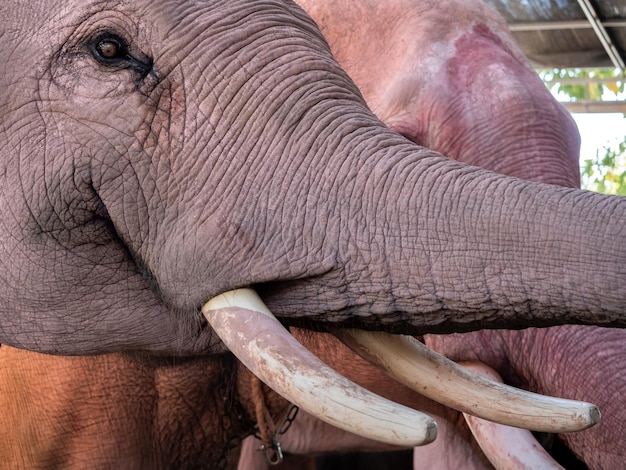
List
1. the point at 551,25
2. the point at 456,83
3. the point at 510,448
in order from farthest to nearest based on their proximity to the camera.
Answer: the point at 551,25
the point at 456,83
the point at 510,448

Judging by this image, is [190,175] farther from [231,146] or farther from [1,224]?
[1,224]

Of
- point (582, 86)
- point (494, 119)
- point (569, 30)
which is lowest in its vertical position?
point (582, 86)

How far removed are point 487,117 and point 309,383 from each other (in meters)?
1.91

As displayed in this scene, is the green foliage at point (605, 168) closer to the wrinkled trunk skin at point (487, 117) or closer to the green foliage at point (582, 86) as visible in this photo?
the green foliage at point (582, 86)

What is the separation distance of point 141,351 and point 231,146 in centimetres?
60

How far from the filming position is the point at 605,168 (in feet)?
36.4

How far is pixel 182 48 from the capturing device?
2.54m

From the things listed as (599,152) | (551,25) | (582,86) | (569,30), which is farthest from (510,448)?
(582,86)

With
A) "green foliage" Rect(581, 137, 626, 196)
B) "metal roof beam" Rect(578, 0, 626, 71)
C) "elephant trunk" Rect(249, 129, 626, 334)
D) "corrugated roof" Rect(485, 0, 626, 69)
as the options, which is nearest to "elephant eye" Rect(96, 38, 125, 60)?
"elephant trunk" Rect(249, 129, 626, 334)

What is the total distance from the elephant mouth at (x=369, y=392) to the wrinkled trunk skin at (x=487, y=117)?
116cm

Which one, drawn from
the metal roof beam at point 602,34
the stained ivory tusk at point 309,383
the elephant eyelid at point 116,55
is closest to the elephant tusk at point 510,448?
the stained ivory tusk at point 309,383

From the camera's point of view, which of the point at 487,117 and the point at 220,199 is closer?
the point at 220,199

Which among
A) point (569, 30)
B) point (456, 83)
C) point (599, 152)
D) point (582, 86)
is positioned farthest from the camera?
point (582, 86)

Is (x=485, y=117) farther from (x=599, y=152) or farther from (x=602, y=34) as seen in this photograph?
(x=599, y=152)
